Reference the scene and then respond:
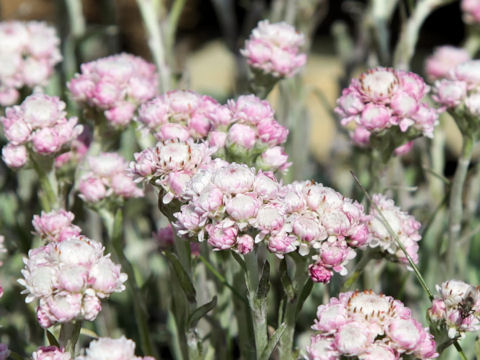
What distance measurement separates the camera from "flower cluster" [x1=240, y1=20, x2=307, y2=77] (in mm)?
1252

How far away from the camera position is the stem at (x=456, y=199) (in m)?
1.20

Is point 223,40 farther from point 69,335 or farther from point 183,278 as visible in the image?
point 69,335

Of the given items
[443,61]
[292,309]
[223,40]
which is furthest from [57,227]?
[223,40]

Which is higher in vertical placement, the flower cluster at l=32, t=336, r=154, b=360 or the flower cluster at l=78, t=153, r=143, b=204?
the flower cluster at l=78, t=153, r=143, b=204

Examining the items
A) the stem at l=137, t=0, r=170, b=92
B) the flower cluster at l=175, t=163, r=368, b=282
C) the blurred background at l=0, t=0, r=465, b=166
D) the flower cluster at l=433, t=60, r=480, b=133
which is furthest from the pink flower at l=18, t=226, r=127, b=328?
the blurred background at l=0, t=0, r=465, b=166

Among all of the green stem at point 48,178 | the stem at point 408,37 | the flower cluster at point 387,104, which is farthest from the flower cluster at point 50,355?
the stem at point 408,37

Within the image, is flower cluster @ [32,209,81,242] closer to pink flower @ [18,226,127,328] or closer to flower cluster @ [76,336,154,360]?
pink flower @ [18,226,127,328]

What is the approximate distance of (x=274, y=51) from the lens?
126 cm

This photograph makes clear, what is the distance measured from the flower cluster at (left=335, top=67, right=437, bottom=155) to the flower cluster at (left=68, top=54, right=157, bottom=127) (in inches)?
13.9

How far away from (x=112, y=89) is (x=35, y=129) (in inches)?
6.1

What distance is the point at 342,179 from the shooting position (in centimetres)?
234

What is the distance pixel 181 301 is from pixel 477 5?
1.13 metres

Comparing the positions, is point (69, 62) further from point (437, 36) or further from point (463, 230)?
point (437, 36)

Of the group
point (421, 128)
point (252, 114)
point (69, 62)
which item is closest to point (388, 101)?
point (421, 128)
